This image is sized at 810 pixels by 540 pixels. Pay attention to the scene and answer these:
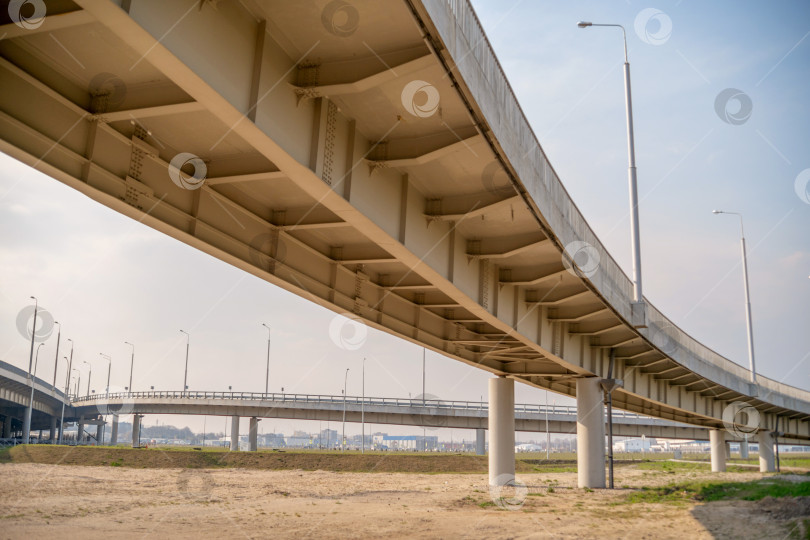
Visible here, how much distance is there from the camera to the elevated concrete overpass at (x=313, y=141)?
881 cm

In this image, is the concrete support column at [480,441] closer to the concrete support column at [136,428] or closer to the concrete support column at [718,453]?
the concrete support column at [718,453]

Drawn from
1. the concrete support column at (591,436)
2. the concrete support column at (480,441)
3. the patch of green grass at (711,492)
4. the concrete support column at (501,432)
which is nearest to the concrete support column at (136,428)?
the concrete support column at (480,441)

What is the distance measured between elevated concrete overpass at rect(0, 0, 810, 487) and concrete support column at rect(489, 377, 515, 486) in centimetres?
1167

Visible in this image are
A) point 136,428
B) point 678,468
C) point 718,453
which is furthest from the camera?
point 136,428

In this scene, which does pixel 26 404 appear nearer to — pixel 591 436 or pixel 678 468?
pixel 678 468

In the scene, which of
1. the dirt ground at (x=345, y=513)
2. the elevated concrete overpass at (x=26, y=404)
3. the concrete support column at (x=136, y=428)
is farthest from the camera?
the concrete support column at (x=136, y=428)

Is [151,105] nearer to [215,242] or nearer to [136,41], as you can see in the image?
[136,41]

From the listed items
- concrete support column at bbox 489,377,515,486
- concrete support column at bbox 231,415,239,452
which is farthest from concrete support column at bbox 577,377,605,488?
concrete support column at bbox 231,415,239,452

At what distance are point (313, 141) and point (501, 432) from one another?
23826 millimetres

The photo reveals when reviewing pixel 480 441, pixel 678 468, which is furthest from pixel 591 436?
pixel 480 441

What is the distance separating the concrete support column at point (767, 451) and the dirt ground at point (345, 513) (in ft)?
120

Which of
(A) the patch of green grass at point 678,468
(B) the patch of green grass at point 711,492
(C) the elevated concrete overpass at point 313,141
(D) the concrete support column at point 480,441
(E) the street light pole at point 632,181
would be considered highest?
(E) the street light pole at point 632,181

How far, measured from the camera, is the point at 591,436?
29.8 metres

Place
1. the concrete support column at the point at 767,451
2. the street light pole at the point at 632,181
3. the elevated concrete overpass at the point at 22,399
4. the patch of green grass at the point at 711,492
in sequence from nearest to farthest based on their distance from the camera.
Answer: the patch of green grass at the point at 711,492 → the street light pole at the point at 632,181 → the concrete support column at the point at 767,451 → the elevated concrete overpass at the point at 22,399
